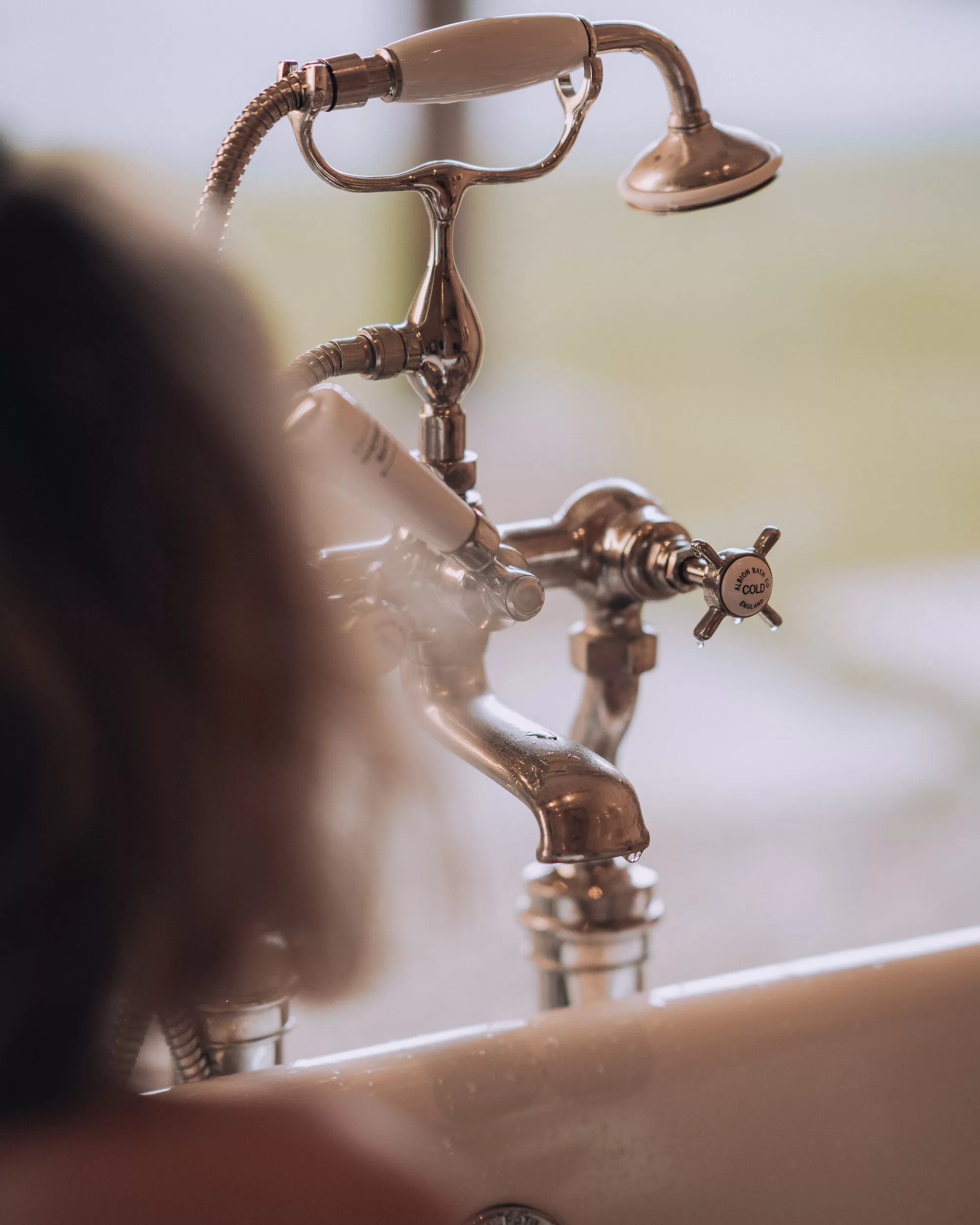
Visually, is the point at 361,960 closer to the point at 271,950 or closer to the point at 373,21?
the point at 271,950

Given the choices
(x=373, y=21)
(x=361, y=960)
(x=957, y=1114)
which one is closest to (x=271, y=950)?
(x=361, y=960)

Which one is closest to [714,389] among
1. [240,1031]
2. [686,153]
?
[686,153]

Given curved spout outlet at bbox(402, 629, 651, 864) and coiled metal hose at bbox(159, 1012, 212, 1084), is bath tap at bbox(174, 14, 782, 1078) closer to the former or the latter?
curved spout outlet at bbox(402, 629, 651, 864)

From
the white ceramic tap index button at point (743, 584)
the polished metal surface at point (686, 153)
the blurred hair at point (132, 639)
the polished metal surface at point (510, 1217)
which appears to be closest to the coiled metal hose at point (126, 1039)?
the blurred hair at point (132, 639)

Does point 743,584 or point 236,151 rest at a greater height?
point 236,151

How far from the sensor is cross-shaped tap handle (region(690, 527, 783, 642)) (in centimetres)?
39

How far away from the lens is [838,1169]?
1.48ft

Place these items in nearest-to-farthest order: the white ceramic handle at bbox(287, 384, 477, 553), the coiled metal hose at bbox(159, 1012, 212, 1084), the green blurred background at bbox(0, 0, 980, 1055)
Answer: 1. the white ceramic handle at bbox(287, 384, 477, 553)
2. the coiled metal hose at bbox(159, 1012, 212, 1084)
3. the green blurred background at bbox(0, 0, 980, 1055)

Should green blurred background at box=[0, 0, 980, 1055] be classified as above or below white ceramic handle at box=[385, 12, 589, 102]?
above

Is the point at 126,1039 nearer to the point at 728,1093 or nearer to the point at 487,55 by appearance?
the point at 728,1093

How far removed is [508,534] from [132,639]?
15cm

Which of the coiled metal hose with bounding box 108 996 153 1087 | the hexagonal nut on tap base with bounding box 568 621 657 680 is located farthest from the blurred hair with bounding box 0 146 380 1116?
the hexagonal nut on tap base with bounding box 568 621 657 680

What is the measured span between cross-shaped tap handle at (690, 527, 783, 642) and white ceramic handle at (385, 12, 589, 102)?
0.16 m

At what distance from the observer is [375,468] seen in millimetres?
317
